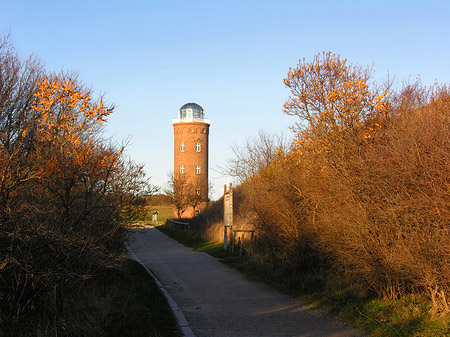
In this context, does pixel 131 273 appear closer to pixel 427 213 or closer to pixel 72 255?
pixel 72 255

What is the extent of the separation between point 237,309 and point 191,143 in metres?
48.9

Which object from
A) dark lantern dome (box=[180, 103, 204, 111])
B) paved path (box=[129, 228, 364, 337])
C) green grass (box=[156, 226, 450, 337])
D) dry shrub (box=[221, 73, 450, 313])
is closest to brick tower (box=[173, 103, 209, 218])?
dark lantern dome (box=[180, 103, 204, 111])

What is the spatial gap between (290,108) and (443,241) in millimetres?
8560

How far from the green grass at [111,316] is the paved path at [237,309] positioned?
517mm

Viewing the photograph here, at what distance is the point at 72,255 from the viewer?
7.42 meters

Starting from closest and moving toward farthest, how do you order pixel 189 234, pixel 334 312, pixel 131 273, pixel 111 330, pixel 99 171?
A: pixel 111 330 < pixel 99 171 < pixel 334 312 < pixel 131 273 < pixel 189 234

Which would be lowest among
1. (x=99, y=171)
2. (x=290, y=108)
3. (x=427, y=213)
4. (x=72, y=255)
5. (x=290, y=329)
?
(x=290, y=329)

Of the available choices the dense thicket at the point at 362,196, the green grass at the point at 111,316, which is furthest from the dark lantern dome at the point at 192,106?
the green grass at the point at 111,316

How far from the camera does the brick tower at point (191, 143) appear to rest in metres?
57.0

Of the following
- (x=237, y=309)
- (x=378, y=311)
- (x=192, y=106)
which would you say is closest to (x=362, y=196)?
(x=378, y=311)

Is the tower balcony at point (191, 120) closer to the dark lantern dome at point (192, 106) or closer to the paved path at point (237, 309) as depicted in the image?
the dark lantern dome at point (192, 106)

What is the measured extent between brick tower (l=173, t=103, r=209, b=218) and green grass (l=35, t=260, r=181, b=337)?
46308mm

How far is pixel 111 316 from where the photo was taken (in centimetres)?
737

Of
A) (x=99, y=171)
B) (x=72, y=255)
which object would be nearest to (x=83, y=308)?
(x=72, y=255)
